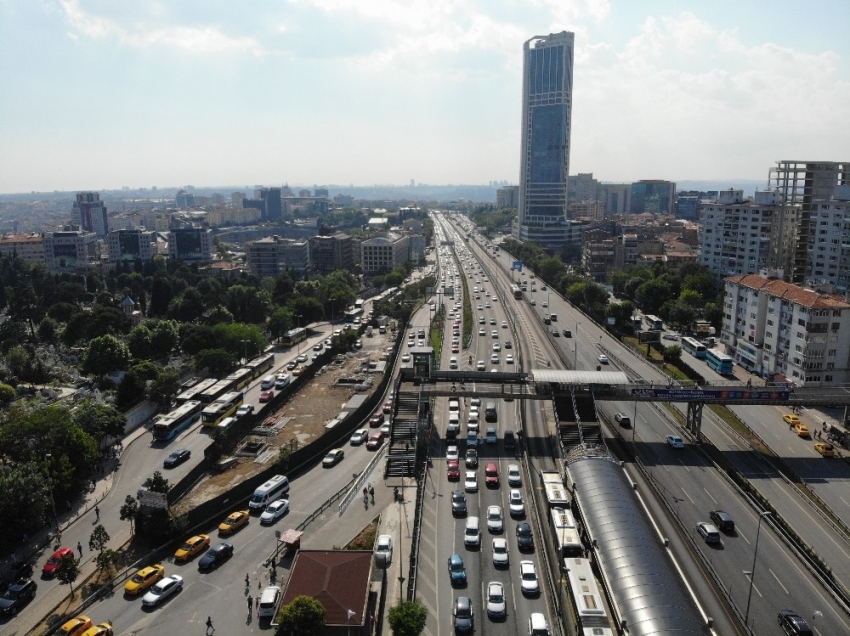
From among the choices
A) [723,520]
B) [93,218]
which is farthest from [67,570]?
[93,218]

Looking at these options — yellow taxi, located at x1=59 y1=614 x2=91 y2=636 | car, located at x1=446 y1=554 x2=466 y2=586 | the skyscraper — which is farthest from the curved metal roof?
the skyscraper

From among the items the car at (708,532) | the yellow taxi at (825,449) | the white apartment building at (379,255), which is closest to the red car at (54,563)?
the car at (708,532)

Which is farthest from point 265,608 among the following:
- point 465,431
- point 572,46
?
point 572,46

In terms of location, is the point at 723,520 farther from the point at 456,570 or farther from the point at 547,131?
the point at 547,131

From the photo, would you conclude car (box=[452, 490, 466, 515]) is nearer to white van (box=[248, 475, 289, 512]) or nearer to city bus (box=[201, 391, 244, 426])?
white van (box=[248, 475, 289, 512])

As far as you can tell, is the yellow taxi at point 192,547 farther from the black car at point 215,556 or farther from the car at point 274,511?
the car at point 274,511

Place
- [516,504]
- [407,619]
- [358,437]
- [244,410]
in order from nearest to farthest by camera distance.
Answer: [407,619]
[516,504]
[358,437]
[244,410]
